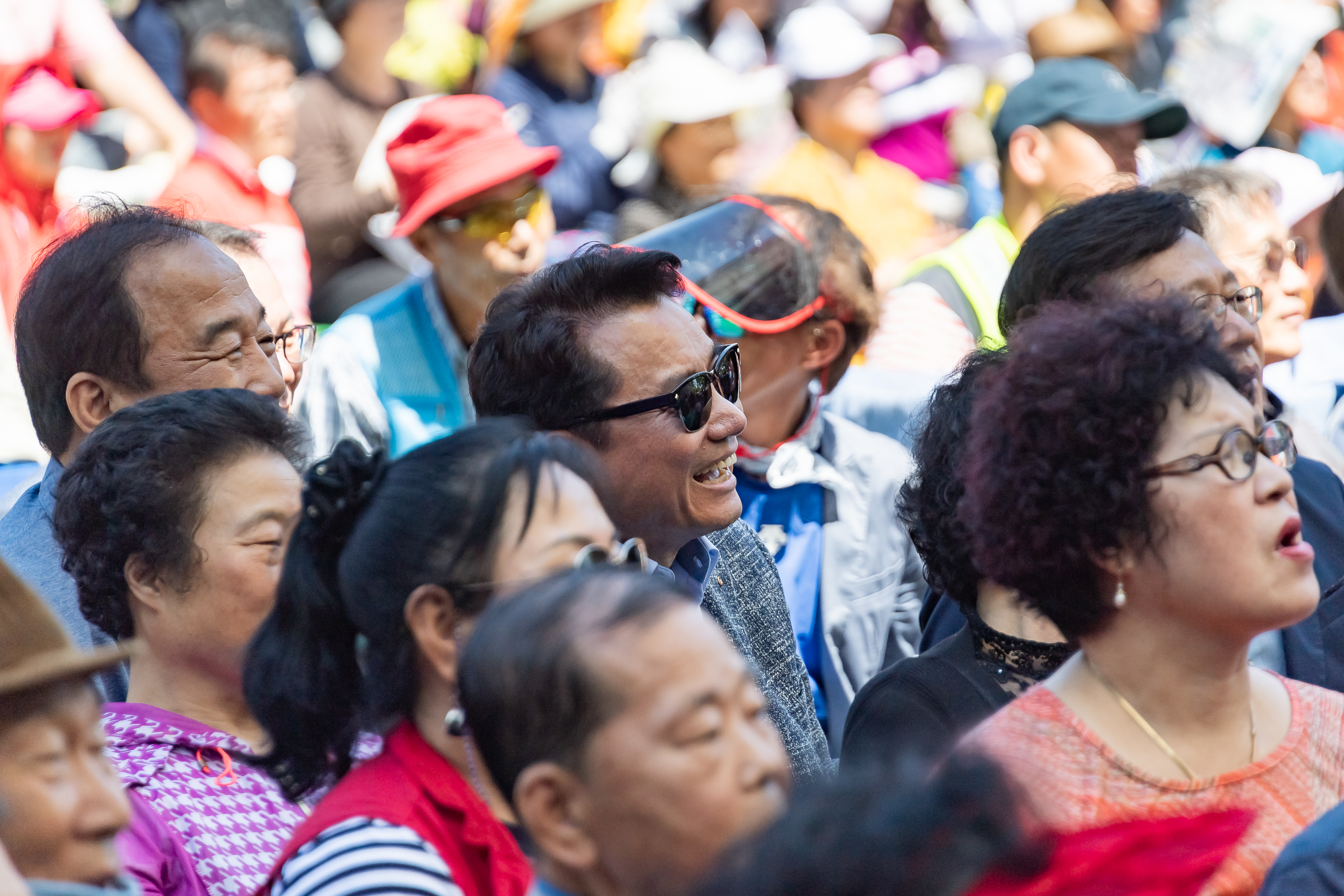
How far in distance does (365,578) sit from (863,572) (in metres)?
2.14

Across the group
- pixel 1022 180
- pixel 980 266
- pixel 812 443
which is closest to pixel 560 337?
pixel 812 443

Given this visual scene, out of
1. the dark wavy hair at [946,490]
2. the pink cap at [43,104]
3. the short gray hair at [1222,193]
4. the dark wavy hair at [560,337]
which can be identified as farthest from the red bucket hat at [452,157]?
the dark wavy hair at [946,490]

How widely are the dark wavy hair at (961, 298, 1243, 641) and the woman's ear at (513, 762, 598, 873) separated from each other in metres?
0.93

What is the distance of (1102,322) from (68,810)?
5.36ft

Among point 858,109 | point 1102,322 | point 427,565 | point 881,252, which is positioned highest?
point 1102,322

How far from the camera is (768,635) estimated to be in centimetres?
344

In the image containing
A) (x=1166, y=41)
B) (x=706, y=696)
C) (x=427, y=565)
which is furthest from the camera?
(x=1166, y=41)

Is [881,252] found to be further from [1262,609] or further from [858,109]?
[1262,609]

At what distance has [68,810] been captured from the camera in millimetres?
1710

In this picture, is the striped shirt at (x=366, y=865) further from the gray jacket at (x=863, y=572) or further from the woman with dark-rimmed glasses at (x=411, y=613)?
the gray jacket at (x=863, y=572)

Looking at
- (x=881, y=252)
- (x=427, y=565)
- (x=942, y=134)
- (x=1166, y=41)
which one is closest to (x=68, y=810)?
(x=427, y=565)

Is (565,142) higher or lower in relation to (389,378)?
higher

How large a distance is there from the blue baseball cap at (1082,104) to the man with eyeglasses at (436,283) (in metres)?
1.85

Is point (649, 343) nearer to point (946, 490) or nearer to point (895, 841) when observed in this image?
point (946, 490)
